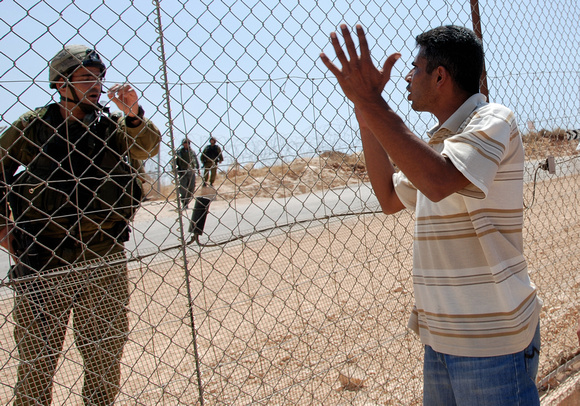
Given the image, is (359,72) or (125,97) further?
(125,97)

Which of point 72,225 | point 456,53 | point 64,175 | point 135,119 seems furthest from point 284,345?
point 456,53

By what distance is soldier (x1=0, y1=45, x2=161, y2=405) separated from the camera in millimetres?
2053

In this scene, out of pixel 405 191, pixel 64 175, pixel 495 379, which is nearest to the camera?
pixel 495 379

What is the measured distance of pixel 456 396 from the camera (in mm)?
1768

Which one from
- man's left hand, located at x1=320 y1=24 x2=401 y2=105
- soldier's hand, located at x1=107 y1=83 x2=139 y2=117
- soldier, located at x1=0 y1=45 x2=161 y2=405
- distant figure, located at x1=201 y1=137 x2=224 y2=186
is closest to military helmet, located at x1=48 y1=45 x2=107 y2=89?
soldier, located at x1=0 y1=45 x2=161 y2=405

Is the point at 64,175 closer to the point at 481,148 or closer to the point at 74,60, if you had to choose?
the point at 74,60

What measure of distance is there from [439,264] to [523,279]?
298 millimetres

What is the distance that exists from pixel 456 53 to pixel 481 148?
40cm

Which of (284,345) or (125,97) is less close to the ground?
(125,97)

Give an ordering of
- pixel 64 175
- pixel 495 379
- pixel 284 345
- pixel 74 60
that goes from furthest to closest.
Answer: pixel 284 345, pixel 64 175, pixel 74 60, pixel 495 379

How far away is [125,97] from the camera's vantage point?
203 cm

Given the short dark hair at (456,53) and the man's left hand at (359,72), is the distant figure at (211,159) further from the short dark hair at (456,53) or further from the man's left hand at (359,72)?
the short dark hair at (456,53)

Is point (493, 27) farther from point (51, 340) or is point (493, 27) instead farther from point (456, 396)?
point (51, 340)

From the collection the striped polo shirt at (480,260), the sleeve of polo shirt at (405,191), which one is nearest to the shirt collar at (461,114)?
the striped polo shirt at (480,260)
